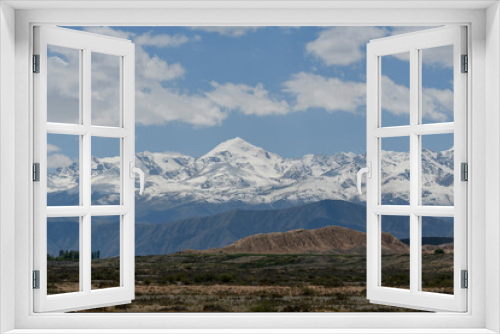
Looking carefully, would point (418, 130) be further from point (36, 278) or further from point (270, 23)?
point (36, 278)

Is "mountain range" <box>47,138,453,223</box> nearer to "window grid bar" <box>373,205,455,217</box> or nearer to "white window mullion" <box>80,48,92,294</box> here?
"window grid bar" <box>373,205,455,217</box>

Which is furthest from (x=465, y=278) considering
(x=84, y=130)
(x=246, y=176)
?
(x=246, y=176)

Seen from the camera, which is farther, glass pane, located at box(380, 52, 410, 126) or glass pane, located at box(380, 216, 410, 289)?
glass pane, located at box(380, 216, 410, 289)

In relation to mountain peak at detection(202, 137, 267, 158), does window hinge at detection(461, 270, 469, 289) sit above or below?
below

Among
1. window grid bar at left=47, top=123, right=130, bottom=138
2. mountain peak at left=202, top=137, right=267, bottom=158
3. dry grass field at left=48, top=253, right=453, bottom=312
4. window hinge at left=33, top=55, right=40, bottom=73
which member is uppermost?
window hinge at left=33, top=55, right=40, bottom=73

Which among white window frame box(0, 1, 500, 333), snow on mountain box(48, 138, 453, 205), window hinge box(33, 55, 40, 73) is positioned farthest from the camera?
snow on mountain box(48, 138, 453, 205)

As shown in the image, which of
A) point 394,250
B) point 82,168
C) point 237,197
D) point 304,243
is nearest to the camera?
point 82,168

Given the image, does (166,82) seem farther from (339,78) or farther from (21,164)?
(21,164)

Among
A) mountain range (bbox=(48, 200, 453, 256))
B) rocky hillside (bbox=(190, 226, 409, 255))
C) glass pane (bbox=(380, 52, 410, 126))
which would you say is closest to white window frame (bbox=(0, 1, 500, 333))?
glass pane (bbox=(380, 52, 410, 126))
